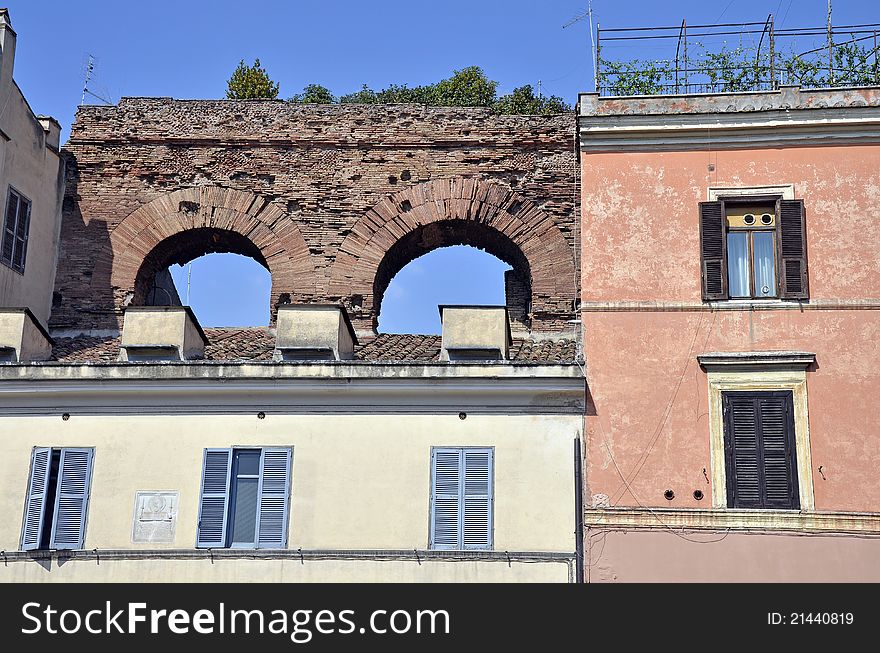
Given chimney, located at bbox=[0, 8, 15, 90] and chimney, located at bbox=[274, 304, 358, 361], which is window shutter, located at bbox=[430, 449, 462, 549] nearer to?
chimney, located at bbox=[274, 304, 358, 361]

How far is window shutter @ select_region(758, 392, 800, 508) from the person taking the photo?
1462 cm

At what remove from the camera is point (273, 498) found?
1504cm

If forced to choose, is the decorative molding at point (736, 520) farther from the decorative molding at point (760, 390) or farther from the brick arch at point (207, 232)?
the brick arch at point (207, 232)

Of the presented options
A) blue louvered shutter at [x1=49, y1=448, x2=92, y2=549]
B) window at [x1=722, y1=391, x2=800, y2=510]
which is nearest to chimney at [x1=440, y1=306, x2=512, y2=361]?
window at [x1=722, y1=391, x2=800, y2=510]

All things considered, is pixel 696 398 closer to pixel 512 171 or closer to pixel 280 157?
pixel 512 171

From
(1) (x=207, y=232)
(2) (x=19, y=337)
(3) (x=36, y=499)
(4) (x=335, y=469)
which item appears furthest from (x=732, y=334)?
(1) (x=207, y=232)

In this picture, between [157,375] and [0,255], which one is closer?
[157,375]

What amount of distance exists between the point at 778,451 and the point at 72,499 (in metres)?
7.81

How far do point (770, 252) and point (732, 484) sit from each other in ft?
9.35

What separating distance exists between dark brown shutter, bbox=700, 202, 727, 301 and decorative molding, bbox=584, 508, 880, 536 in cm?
255

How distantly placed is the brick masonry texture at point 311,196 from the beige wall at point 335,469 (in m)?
4.47

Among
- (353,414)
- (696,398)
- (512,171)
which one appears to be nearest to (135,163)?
(512,171)

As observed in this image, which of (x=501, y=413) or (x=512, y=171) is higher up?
(x=512, y=171)

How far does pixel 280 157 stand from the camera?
68.1 feet
